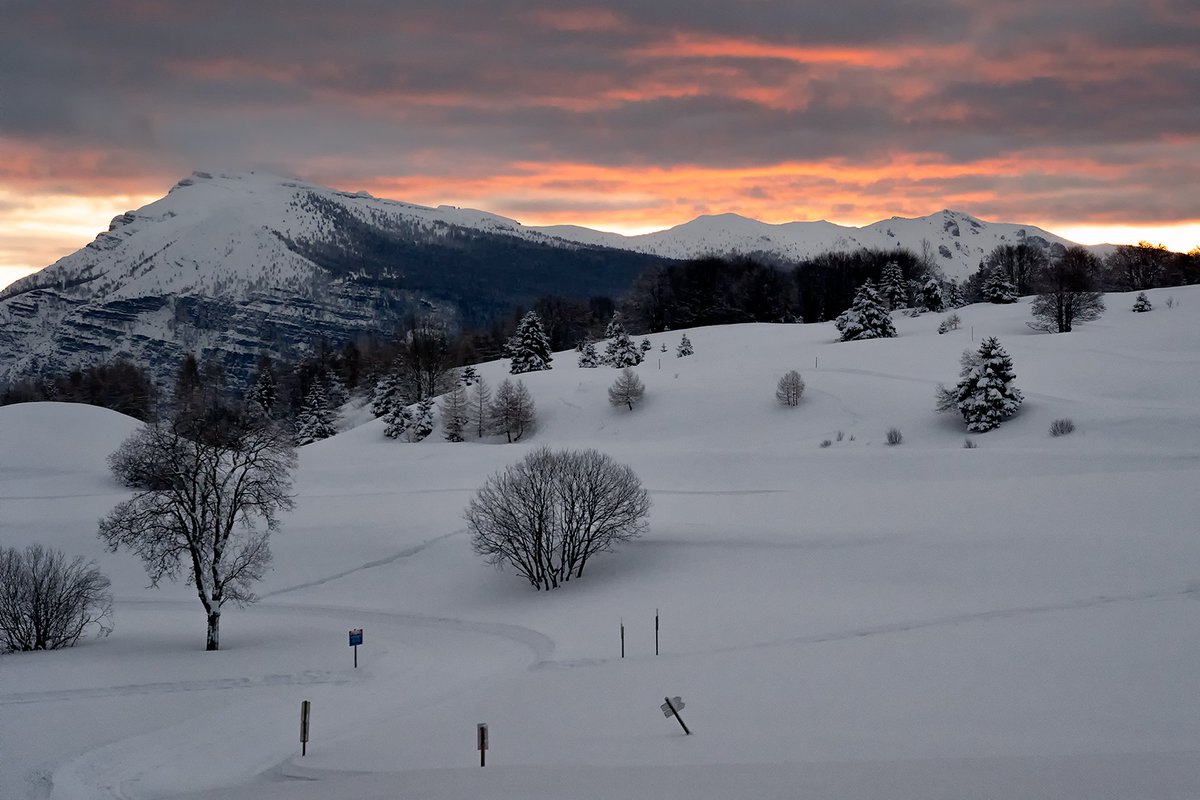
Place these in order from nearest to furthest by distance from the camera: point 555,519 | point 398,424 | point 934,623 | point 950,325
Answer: point 934,623 → point 555,519 → point 398,424 → point 950,325

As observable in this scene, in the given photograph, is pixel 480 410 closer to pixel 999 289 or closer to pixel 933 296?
pixel 933 296

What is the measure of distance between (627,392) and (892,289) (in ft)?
168

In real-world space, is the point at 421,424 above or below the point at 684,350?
below

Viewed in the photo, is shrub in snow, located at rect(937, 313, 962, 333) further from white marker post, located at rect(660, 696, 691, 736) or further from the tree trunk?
white marker post, located at rect(660, 696, 691, 736)

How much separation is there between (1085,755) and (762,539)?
19.4 m

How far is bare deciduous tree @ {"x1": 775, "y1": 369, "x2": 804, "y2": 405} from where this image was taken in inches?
2256

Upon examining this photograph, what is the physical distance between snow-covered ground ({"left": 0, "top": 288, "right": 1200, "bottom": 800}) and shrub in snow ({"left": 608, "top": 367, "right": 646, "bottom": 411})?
7.89 meters

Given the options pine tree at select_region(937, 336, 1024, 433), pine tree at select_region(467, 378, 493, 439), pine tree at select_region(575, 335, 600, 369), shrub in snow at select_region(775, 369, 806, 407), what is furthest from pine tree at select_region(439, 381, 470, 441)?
pine tree at select_region(937, 336, 1024, 433)

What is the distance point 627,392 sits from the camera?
62500mm

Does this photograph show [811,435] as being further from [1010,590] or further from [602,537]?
[1010,590]

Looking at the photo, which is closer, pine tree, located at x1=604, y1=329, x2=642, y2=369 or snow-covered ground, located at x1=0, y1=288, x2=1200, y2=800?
snow-covered ground, located at x1=0, y1=288, x2=1200, y2=800

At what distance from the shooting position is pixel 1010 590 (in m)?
24.6

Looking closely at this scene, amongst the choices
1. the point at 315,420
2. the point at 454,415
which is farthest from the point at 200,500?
the point at 315,420

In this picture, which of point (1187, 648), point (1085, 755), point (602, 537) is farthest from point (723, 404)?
point (1085, 755)
